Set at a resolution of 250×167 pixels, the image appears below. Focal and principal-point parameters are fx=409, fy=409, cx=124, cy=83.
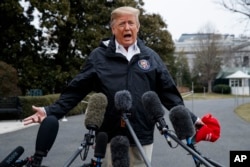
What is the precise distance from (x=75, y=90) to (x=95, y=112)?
0.49 meters

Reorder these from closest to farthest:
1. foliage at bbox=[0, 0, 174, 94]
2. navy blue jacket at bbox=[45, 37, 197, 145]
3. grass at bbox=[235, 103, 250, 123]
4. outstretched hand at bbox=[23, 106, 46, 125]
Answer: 1. outstretched hand at bbox=[23, 106, 46, 125]
2. navy blue jacket at bbox=[45, 37, 197, 145]
3. grass at bbox=[235, 103, 250, 123]
4. foliage at bbox=[0, 0, 174, 94]

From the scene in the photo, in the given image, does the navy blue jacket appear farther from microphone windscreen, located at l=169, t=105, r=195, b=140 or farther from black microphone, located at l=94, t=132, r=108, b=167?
black microphone, located at l=94, t=132, r=108, b=167

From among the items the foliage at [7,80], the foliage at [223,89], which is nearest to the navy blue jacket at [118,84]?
the foliage at [7,80]

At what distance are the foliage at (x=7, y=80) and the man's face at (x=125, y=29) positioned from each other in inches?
596

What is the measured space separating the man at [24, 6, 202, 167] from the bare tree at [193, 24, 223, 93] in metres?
65.0

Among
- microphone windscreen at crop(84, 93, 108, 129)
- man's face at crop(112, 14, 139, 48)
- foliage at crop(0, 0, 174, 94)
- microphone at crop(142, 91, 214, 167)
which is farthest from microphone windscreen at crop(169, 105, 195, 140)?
foliage at crop(0, 0, 174, 94)

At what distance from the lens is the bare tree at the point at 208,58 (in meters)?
67.6

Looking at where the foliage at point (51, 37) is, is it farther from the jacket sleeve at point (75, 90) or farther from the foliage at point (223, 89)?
the foliage at point (223, 89)

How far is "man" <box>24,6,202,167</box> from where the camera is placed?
283 centimetres

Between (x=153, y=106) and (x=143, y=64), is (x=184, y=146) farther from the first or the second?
(x=143, y=64)

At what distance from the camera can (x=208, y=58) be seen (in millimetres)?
68125

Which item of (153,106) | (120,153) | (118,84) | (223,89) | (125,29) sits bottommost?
(223,89)

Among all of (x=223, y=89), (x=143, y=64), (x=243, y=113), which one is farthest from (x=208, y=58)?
(x=143, y=64)

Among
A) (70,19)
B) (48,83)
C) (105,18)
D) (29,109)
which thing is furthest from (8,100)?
(105,18)
